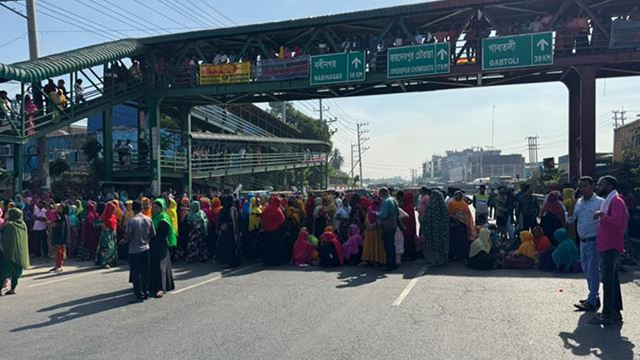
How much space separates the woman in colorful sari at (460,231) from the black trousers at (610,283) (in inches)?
186

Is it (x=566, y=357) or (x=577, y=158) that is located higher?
(x=577, y=158)

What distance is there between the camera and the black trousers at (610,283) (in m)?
6.80

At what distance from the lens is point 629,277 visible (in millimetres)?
9625

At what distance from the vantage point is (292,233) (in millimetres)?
12516

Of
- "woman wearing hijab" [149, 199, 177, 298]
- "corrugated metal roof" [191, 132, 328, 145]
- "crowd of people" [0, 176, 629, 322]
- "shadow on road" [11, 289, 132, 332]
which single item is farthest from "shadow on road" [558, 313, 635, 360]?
"corrugated metal roof" [191, 132, 328, 145]

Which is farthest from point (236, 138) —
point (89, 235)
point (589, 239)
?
point (589, 239)

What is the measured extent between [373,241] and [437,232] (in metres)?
1.43

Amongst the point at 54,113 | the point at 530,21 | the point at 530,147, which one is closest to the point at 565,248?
the point at 530,21

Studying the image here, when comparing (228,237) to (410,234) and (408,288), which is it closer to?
(410,234)

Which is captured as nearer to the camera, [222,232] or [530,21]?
[222,232]

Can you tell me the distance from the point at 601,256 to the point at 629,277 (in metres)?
3.39

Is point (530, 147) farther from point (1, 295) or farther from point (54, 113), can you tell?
point (1, 295)

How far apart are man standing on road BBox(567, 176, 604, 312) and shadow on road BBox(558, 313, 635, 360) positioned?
0.66 metres

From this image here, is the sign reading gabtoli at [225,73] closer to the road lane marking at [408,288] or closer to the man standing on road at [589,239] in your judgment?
the road lane marking at [408,288]
